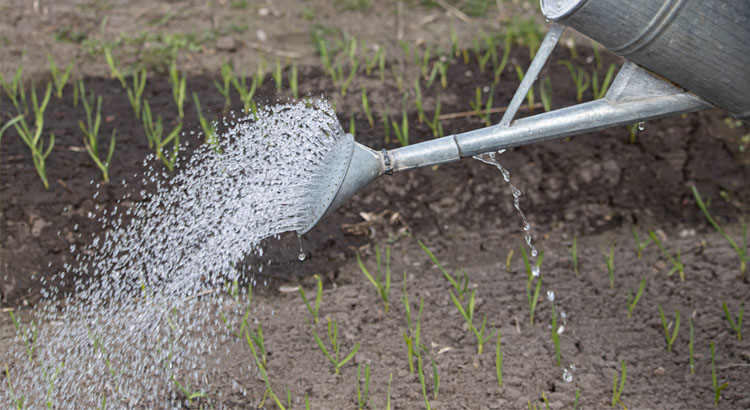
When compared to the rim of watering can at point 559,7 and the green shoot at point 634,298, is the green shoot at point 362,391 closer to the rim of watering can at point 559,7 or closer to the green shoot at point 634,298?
the green shoot at point 634,298

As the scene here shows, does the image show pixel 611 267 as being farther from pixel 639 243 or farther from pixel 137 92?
pixel 137 92

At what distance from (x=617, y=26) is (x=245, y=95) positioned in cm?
183

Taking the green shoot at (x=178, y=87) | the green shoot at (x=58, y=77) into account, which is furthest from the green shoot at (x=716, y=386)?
the green shoot at (x=58, y=77)

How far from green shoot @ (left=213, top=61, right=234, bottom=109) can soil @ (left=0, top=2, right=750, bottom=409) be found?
43 millimetres

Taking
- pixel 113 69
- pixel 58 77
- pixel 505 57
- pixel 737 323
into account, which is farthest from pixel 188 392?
pixel 505 57

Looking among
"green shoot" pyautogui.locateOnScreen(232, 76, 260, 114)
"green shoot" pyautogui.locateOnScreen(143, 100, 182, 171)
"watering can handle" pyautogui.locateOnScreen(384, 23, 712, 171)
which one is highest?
"watering can handle" pyautogui.locateOnScreen(384, 23, 712, 171)

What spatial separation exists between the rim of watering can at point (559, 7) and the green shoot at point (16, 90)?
7.39ft

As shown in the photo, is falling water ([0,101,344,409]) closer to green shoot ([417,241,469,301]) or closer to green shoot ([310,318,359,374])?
green shoot ([310,318,359,374])

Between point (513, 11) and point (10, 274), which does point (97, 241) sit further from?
point (513, 11)

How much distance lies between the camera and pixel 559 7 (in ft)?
5.16

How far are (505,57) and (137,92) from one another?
4.97 feet

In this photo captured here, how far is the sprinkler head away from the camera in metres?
1.68

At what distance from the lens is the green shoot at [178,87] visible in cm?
307

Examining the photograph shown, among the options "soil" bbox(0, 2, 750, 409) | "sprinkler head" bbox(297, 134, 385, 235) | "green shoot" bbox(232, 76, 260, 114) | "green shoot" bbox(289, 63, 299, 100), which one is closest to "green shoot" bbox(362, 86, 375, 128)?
"soil" bbox(0, 2, 750, 409)
